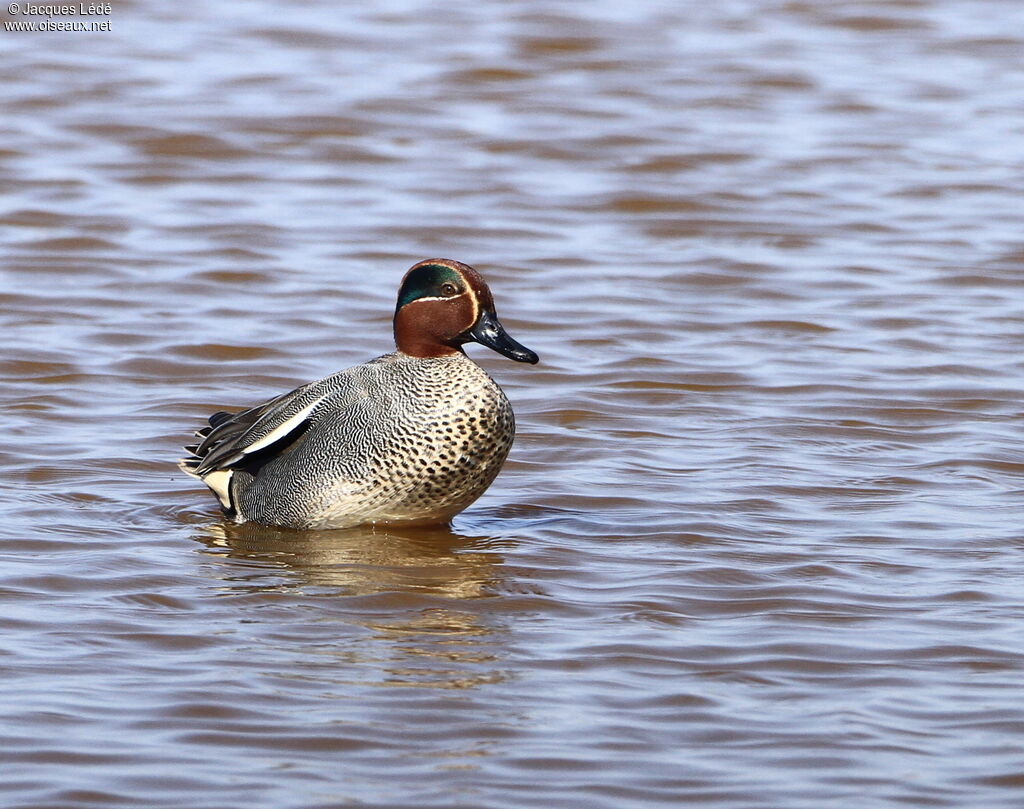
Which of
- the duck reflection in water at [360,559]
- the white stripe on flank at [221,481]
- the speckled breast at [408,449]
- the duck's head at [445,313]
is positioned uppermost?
the duck's head at [445,313]

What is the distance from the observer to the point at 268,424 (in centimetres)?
739

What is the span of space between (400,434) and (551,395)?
2.37 metres

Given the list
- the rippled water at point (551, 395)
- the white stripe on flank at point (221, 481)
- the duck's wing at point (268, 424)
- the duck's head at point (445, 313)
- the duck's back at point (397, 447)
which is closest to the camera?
the rippled water at point (551, 395)

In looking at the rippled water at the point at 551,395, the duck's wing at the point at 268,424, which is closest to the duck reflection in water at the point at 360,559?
the rippled water at the point at 551,395

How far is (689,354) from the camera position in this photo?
9859 mm

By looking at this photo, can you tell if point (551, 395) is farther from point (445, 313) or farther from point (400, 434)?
point (400, 434)

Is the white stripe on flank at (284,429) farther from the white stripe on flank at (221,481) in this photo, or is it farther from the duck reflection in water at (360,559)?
the duck reflection in water at (360,559)

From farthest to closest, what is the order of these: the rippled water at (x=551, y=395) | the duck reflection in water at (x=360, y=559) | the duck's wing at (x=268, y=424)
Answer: the duck's wing at (x=268, y=424) → the duck reflection in water at (x=360, y=559) → the rippled water at (x=551, y=395)

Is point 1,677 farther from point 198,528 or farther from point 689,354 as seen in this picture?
point 689,354

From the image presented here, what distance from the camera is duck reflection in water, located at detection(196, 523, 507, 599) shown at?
659 cm

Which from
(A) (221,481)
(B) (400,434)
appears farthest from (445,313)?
(A) (221,481)

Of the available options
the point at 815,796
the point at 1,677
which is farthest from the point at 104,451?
the point at 815,796

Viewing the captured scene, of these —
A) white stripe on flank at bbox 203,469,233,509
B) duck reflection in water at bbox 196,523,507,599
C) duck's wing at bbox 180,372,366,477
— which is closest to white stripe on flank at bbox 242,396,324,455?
duck's wing at bbox 180,372,366,477

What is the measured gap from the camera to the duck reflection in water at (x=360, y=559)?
6.59 meters
